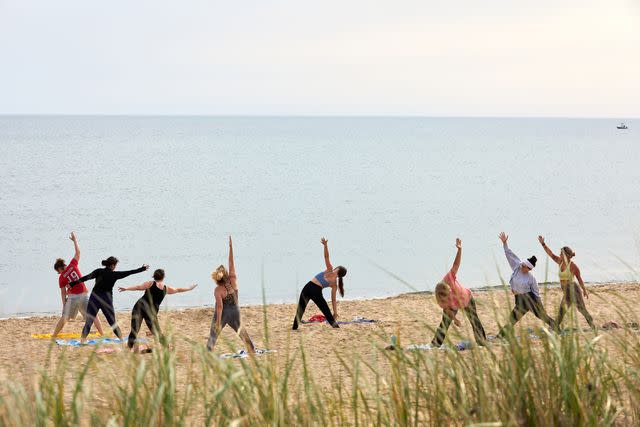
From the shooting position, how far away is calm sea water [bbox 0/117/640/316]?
3023cm

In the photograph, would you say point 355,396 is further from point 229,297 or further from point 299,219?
point 299,219

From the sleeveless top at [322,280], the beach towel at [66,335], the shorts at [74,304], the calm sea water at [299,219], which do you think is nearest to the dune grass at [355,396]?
the calm sea water at [299,219]

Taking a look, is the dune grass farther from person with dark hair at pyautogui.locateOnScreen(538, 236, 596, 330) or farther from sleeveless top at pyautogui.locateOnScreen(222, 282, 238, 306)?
sleeveless top at pyautogui.locateOnScreen(222, 282, 238, 306)

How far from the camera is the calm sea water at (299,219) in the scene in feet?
99.2

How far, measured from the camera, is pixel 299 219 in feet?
170

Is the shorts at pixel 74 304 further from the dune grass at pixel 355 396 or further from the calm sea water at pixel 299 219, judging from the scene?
the dune grass at pixel 355 396

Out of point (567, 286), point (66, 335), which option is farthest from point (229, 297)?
point (66, 335)

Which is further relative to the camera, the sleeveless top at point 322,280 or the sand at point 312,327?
the sleeveless top at point 322,280

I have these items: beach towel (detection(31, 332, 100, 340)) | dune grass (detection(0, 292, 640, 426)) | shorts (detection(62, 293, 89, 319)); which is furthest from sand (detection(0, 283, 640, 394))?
dune grass (detection(0, 292, 640, 426))

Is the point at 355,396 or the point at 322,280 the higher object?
the point at 322,280

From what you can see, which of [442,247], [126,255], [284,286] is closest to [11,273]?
[126,255]

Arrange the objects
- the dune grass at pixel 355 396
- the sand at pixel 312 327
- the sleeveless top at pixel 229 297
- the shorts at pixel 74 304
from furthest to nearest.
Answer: the shorts at pixel 74 304 < the sand at pixel 312 327 < the sleeveless top at pixel 229 297 < the dune grass at pixel 355 396

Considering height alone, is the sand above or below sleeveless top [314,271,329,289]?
below

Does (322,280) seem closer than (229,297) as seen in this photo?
No
